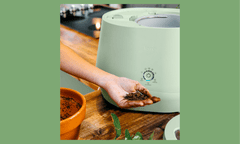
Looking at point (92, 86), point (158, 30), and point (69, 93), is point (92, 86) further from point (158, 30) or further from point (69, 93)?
point (158, 30)

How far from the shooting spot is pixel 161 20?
639mm

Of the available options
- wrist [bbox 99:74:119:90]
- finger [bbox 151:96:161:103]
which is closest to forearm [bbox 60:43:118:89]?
wrist [bbox 99:74:119:90]

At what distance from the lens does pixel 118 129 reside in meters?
0.54

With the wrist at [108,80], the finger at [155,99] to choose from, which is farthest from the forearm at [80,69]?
the finger at [155,99]

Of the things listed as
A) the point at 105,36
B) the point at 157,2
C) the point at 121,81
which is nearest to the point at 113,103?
the point at 121,81

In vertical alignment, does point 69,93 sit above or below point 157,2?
below

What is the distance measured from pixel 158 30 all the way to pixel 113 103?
0.22m

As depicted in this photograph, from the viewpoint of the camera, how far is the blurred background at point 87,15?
61cm

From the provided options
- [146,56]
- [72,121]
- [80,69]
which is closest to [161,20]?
[146,56]

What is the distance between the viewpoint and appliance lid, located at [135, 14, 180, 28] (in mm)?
616

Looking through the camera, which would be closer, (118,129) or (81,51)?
(118,129)

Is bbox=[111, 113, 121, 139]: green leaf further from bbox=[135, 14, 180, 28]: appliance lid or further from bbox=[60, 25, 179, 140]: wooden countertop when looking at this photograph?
bbox=[135, 14, 180, 28]: appliance lid

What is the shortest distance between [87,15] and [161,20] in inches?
8.5

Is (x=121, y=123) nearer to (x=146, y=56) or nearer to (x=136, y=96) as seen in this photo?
(x=136, y=96)
